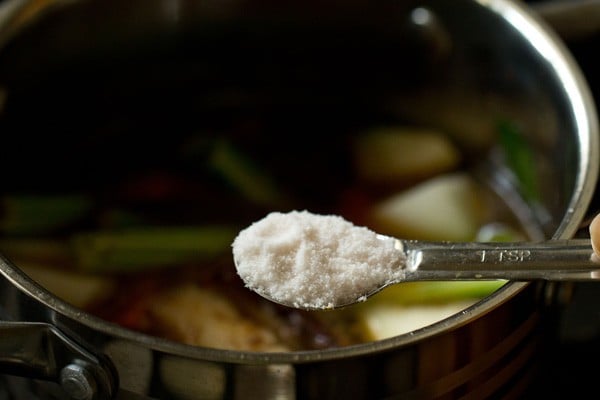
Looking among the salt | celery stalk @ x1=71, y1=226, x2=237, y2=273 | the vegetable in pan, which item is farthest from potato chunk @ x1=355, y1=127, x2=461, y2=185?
the salt

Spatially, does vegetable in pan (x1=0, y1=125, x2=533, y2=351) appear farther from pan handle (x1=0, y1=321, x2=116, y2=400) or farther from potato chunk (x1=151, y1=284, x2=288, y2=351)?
pan handle (x1=0, y1=321, x2=116, y2=400)

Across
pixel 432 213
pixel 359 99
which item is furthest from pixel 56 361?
pixel 359 99

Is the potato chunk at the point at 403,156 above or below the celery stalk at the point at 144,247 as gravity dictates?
above

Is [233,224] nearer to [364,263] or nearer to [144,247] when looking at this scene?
[144,247]

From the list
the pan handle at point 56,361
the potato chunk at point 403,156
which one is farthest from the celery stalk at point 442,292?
the pan handle at point 56,361

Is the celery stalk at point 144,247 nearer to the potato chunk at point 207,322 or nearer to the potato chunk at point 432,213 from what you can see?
the potato chunk at point 207,322

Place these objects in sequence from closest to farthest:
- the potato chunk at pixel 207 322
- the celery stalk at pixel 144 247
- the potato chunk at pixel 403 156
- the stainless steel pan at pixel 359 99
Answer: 1. the stainless steel pan at pixel 359 99
2. the potato chunk at pixel 207 322
3. the celery stalk at pixel 144 247
4. the potato chunk at pixel 403 156

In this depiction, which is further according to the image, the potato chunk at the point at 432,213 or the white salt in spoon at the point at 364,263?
the potato chunk at the point at 432,213
